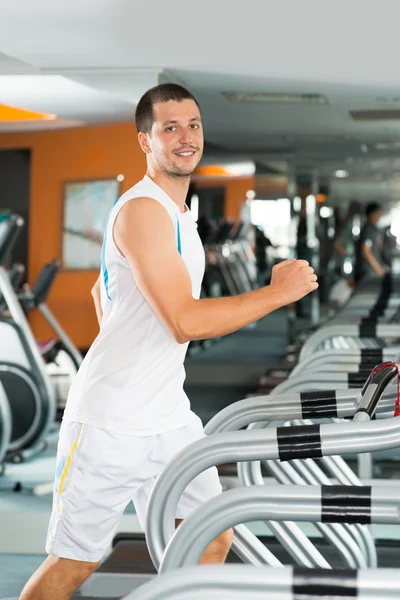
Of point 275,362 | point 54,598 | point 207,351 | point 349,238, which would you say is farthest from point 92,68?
point 349,238

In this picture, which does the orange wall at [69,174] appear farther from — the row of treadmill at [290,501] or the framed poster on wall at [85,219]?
the row of treadmill at [290,501]

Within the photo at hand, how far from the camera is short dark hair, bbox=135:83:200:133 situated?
7.07 feet

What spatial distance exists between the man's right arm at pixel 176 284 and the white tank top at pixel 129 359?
0.06m

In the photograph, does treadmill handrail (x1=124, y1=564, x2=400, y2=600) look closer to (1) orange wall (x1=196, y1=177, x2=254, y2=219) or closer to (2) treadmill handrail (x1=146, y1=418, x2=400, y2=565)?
(2) treadmill handrail (x1=146, y1=418, x2=400, y2=565)

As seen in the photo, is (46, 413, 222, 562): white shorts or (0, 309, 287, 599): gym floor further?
(0, 309, 287, 599): gym floor

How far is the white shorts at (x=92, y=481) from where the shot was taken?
204cm

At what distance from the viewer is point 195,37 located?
12.4 feet

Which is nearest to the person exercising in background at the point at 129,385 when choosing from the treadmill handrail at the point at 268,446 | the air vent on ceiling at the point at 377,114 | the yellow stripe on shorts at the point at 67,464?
the yellow stripe on shorts at the point at 67,464

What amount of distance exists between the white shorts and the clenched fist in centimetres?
44

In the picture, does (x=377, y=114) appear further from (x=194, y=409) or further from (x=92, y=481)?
(x=92, y=481)

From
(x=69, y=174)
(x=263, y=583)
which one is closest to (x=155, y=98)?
(x=263, y=583)

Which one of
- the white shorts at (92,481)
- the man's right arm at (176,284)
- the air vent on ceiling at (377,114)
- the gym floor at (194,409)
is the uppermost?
the air vent on ceiling at (377,114)

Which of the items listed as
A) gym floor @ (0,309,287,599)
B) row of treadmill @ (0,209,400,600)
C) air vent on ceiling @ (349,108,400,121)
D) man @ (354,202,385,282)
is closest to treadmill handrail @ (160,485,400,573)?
row of treadmill @ (0,209,400,600)

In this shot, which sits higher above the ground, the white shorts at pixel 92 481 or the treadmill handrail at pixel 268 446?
the treadmill handrail at pixel 268 446
